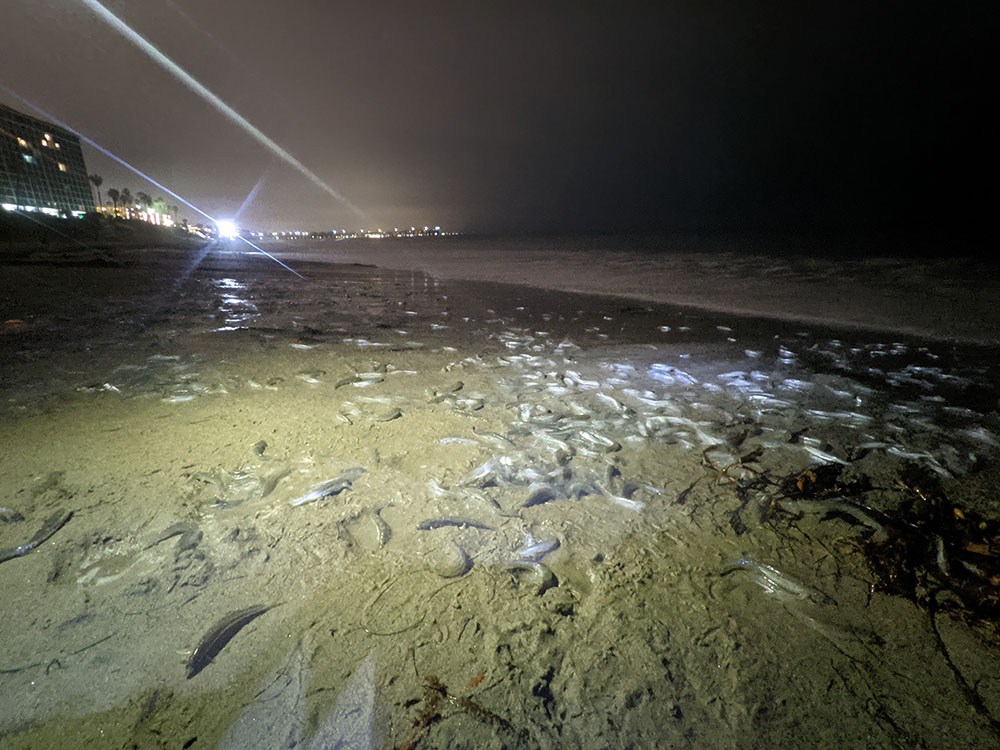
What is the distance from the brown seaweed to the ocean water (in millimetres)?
11

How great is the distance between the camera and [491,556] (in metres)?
2.49

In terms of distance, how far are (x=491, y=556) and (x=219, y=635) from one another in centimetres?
132

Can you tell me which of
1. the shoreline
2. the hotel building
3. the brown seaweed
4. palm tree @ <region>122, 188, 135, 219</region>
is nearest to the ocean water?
the brown seaweed

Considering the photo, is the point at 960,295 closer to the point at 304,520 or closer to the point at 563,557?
the point at 563,557

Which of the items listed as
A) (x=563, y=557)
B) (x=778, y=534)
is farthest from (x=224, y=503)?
(x=778, y=534)

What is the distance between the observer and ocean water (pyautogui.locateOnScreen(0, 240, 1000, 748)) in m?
1.70

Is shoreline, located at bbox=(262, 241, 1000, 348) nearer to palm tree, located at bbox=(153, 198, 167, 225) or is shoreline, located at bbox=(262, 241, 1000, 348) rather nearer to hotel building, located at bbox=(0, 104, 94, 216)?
hotel building, located at bbox=(0, 104, 94, 216)

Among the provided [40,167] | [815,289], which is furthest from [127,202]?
[815,289]

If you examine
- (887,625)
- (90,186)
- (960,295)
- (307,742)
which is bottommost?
(307,742)

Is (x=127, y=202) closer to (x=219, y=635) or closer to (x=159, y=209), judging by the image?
(x=159, y=209)

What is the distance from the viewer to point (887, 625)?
80.4 inches

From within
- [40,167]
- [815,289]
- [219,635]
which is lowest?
[219,635]

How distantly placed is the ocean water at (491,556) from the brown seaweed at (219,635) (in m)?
0.01

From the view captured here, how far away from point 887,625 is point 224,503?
3.68 m
